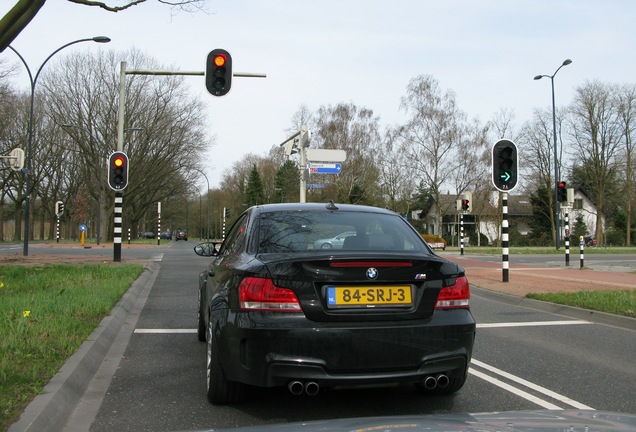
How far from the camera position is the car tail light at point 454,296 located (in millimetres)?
3775

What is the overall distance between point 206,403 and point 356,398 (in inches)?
45.3

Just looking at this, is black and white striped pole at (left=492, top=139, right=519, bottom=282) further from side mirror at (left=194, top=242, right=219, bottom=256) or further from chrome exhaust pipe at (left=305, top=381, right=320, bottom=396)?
chrome exhaust pipe at (left=305, top=381, right=320, bottom=396)

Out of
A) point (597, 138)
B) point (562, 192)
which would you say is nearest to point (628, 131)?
point (597, 138)

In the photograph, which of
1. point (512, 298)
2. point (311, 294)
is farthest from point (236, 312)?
point (512, 298)

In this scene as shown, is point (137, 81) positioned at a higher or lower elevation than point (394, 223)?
higher

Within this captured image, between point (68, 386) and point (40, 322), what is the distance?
2.23 m

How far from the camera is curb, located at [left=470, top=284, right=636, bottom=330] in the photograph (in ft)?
26.4

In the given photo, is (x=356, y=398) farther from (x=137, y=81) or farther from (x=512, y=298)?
(x=137, y=81)

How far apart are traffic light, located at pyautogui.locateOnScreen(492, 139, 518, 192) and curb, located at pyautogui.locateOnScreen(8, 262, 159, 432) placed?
9.42 meters

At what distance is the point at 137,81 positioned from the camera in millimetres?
39844

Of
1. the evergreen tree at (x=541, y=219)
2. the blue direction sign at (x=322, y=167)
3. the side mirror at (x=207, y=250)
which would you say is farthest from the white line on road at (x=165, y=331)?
the evergreen tree at (x=541, y=219)

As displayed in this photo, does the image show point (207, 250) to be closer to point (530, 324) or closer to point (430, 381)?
point (430, 381)

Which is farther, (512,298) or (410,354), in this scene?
(512,298)

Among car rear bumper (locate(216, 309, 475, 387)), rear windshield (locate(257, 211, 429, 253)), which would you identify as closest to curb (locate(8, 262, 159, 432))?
car rear bumper (locate(216, 309, 475, 387))
